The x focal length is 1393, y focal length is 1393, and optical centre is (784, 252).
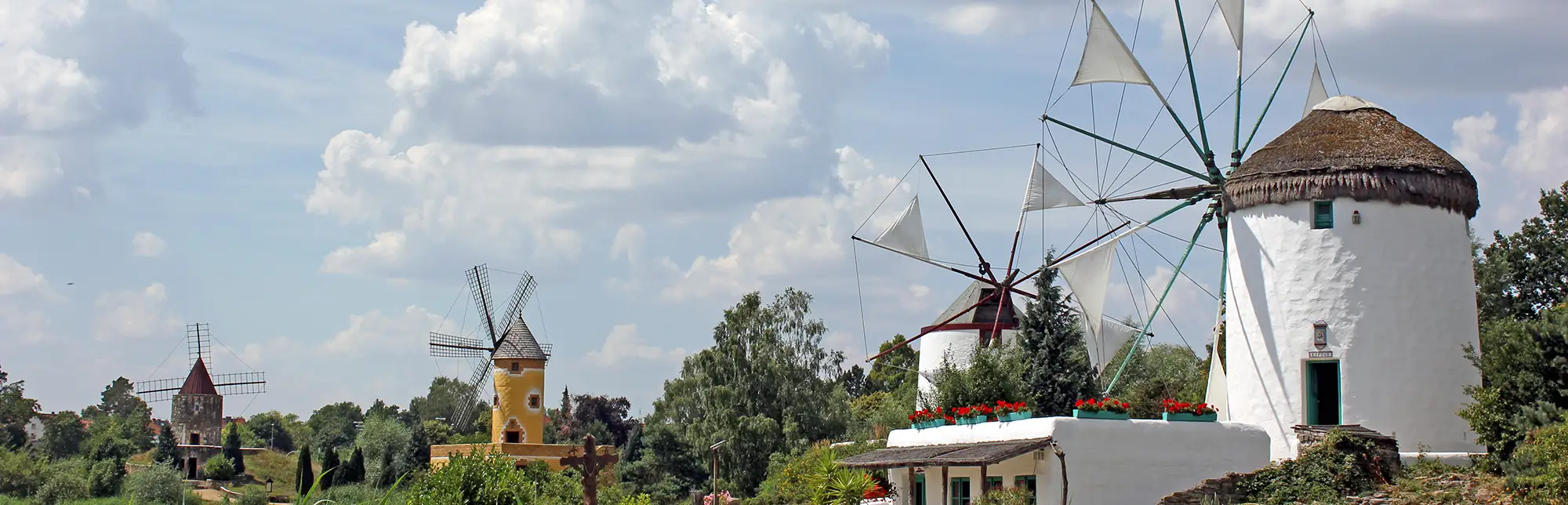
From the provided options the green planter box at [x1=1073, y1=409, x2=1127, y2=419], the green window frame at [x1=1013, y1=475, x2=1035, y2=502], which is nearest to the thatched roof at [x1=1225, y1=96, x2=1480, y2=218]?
the green planter box at [x1=1073, y1=409, x2=1127, y2=419]

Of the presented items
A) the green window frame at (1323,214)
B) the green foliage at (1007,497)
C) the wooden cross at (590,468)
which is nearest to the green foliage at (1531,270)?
the green window frame at (1323,214)

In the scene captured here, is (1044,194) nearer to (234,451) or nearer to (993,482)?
(993,482)

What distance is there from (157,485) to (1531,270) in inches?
1915

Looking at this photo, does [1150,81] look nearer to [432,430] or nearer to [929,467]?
[929,467]

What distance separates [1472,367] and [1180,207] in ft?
21.5

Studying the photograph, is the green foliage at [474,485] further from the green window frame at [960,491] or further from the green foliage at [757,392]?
the green foliage at [757,392]

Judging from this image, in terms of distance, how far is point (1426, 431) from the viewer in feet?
78.2

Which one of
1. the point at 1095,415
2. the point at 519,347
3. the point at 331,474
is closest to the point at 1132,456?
the point at 1095,415

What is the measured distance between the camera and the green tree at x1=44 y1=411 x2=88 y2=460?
87.4 metres

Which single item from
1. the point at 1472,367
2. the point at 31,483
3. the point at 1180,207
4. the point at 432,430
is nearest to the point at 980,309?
the point at 1180,207

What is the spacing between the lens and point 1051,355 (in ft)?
109

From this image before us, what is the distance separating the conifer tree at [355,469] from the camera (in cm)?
6119

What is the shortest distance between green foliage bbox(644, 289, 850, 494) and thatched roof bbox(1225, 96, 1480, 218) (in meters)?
23.3

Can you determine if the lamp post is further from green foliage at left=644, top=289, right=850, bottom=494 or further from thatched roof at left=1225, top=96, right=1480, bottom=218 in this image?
thatched roof at left=1225, top=96, right=1480, bottom=218
